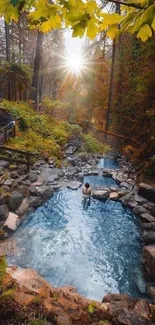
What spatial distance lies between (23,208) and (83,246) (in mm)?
2991

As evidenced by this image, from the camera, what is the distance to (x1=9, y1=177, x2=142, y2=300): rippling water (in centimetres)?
682

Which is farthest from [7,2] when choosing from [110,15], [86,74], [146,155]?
[86,74]

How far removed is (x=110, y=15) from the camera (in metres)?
2.28

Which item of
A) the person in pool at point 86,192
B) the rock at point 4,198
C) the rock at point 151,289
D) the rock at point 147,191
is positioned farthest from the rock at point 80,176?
the rock at point 151,289

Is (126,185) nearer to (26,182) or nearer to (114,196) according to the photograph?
(114,196)

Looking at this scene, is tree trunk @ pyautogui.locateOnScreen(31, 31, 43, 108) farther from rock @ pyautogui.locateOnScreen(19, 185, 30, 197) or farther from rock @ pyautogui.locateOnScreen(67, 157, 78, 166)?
rock @ pyautogui.locateOnScreen(19, 185, 30, 197)

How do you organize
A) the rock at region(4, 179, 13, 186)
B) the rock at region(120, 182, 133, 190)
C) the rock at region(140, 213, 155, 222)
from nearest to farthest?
the rock at region(140, 213, 155, 222) < the rock at region(4, 179, 13, 186) < the rock at region(120, 182, 133, 190)

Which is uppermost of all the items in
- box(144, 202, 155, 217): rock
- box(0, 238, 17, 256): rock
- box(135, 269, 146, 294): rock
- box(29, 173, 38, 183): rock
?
box(29, 173, 38, 183): rock

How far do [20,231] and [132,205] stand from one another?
529 centimetres

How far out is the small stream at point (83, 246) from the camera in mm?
6809

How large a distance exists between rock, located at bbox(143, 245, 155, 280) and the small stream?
1.32 ft

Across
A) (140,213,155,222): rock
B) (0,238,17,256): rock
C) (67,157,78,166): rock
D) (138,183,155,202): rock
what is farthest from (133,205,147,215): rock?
(67,157,78,166): rock

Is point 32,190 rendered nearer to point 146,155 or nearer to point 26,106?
point 146,155

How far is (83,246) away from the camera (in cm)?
820
